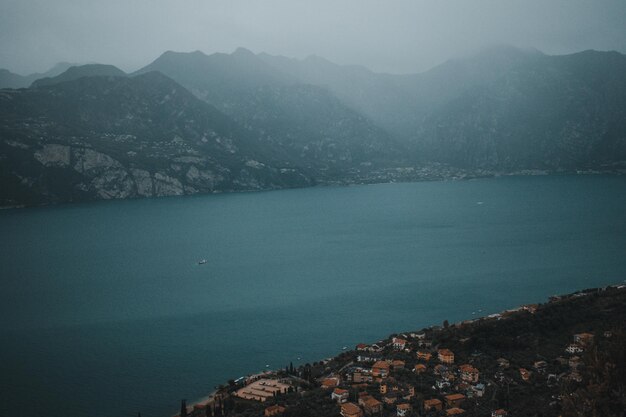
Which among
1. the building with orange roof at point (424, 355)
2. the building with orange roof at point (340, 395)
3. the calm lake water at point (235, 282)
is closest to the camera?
the building with orange roof at point (340, 395)

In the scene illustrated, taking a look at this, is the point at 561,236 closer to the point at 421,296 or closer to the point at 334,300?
the point at 421,296

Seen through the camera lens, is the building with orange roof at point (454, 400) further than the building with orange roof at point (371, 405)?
Yes

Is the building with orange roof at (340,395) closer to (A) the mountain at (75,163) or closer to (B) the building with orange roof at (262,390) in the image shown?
(B) the building with orange roof at (262,390)

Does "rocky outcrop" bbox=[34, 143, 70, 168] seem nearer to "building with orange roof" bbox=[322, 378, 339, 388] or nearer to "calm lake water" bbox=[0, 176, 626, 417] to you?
"calm lake water" bbox=[0, 176, 626, 417]

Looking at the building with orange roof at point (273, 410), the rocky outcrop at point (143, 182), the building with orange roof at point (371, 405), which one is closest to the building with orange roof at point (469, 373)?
the building with orange roof at point (371, 405)

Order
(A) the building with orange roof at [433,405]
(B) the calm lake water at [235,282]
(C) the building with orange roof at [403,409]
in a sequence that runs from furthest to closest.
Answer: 1. (B) the calm lake water at [235,282]
2. (A) the building with orange roof at [433,405]
3. (C) the building with orange roof at [403,409]

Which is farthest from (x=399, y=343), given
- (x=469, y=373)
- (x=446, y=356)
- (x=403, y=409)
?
(x=403, y=409)
